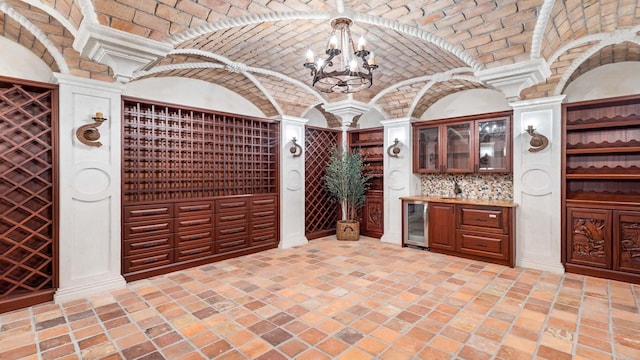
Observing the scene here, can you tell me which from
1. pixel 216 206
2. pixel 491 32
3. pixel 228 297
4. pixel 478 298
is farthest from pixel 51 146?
pixel 478 298

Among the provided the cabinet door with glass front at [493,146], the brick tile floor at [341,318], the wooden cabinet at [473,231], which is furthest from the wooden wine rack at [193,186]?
the cabinet door with glass front at [493,146]

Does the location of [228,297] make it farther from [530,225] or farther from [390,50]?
[530,225]

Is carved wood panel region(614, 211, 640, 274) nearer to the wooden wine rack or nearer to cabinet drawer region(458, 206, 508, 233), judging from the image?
cabinet drawer region(458, 206, 508, 233)

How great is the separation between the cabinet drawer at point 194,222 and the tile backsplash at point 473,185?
341 centimetres

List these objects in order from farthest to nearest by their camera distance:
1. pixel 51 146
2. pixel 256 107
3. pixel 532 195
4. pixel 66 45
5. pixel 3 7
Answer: pixel 256 107 → pixel 532 195 → pixel 51 146 → pixel 66 45 → pixel 3 7

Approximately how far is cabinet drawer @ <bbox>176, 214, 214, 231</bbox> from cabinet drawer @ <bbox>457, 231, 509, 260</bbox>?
332 centimetres

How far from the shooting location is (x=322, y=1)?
2322 millimetres

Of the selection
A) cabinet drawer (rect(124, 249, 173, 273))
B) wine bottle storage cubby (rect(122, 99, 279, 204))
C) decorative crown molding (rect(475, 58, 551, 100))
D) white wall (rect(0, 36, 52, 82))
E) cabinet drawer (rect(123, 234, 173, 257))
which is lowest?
cabinet drawer (rect(124, 249, 173, 273))

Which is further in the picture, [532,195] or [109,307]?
[532,195]

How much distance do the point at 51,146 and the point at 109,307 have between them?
60.9 inches

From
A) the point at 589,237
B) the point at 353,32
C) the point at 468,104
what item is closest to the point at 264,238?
the point at 353,32

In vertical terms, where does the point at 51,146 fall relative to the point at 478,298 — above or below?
above

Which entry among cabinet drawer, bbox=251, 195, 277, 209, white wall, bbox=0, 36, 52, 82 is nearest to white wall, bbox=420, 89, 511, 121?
cabinet drawer, bbox=251, 195, 277, 209

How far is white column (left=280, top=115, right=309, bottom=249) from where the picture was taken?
495 cm
